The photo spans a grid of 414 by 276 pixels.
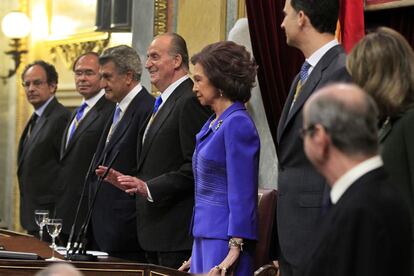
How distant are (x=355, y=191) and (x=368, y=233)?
0.38 feet

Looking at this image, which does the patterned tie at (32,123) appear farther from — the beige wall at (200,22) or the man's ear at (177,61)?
the man's ear at (177,61)

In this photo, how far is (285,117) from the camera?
4.21 meters

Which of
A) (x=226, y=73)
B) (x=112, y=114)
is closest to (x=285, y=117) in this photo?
(x=226, y=73)

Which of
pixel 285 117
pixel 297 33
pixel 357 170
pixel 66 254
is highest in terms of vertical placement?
pixel 297 33

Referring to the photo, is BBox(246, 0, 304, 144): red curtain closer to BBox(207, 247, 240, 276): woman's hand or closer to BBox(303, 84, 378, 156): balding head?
BBox(207, 247, 240, 276): woman's hand

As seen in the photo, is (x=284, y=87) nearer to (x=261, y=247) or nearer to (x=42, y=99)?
(x=261, y=247)

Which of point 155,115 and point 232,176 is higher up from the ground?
point 155,115

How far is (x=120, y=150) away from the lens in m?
6.02

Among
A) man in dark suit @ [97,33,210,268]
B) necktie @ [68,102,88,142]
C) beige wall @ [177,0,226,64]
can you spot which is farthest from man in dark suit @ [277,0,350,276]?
necktie @ [68,102,88,142]

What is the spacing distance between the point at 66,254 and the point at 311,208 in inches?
66.3

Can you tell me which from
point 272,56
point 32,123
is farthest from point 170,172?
point 32,123

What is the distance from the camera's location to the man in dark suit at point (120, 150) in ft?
19.6

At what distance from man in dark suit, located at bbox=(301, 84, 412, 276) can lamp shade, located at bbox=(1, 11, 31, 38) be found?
906 cm

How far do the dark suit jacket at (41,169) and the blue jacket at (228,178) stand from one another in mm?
2893
